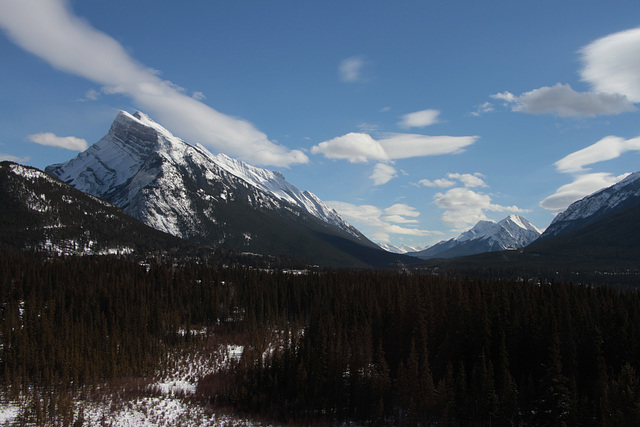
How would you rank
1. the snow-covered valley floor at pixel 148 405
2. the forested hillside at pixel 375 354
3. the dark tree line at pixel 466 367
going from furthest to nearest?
the snow-covered valley floor at pixel 148 405 → the forested hillside at pixel 375 354 → the dark tree line at pixel 466 367

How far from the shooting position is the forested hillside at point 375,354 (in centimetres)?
6319

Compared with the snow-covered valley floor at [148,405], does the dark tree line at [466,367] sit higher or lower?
higher

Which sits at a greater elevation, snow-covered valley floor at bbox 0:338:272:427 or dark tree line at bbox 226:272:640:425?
dark tree line at bbox 226:272:640:425

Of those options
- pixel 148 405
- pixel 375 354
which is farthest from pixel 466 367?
pixel 148 405

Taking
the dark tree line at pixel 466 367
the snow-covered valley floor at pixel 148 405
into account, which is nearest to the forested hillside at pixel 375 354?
the dark tree line at pixel 466 367

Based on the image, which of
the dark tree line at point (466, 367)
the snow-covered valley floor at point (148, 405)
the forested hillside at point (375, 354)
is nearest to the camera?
the dark tree line at point (466, 367)

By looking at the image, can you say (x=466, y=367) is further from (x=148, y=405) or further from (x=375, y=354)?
(x=148, y=405)

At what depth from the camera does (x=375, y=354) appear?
285 feet

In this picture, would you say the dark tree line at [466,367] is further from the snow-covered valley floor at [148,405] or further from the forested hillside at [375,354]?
the snow-covered valley floor at [148,405]

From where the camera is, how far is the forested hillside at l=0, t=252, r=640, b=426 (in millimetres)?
63188

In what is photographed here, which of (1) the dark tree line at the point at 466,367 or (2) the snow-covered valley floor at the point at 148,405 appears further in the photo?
(2) the snow-covered valley floor at the point at 148,405

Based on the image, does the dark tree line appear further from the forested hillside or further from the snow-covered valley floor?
the snow-covered valley floor

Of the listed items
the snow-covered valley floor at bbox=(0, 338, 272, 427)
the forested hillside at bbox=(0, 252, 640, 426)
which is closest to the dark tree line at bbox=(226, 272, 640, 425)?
the forested hillside at bbox=(0, 252, 640, 426)

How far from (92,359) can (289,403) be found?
43.3 metres
